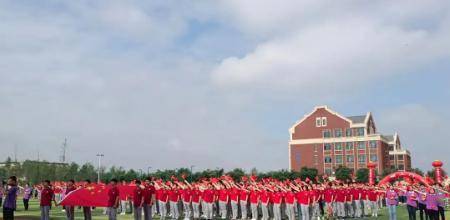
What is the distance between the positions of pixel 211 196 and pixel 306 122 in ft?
249

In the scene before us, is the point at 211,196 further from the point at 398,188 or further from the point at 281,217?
the point at 398,188

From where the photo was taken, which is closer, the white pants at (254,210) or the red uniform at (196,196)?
the white pants at (254,210)

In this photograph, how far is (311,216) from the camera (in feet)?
65.5

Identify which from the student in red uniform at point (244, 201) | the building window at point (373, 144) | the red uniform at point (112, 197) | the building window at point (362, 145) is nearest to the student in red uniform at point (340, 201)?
the student in red uniform at point (244, 201)

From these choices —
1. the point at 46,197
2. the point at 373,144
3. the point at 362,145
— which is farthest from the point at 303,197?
the point at 362,145

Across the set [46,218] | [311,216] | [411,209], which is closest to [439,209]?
[411,209]

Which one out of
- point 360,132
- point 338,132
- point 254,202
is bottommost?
point 254,202

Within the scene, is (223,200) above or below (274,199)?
below

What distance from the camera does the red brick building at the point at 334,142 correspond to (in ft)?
295

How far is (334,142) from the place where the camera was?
303ft

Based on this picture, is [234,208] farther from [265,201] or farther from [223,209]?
[265,201]

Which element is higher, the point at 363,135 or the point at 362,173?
the point at 363,135

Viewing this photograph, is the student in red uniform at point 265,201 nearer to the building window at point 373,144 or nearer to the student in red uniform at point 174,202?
the student in red uniform at point 174,202

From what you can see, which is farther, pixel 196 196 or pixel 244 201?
pixel 196 196
